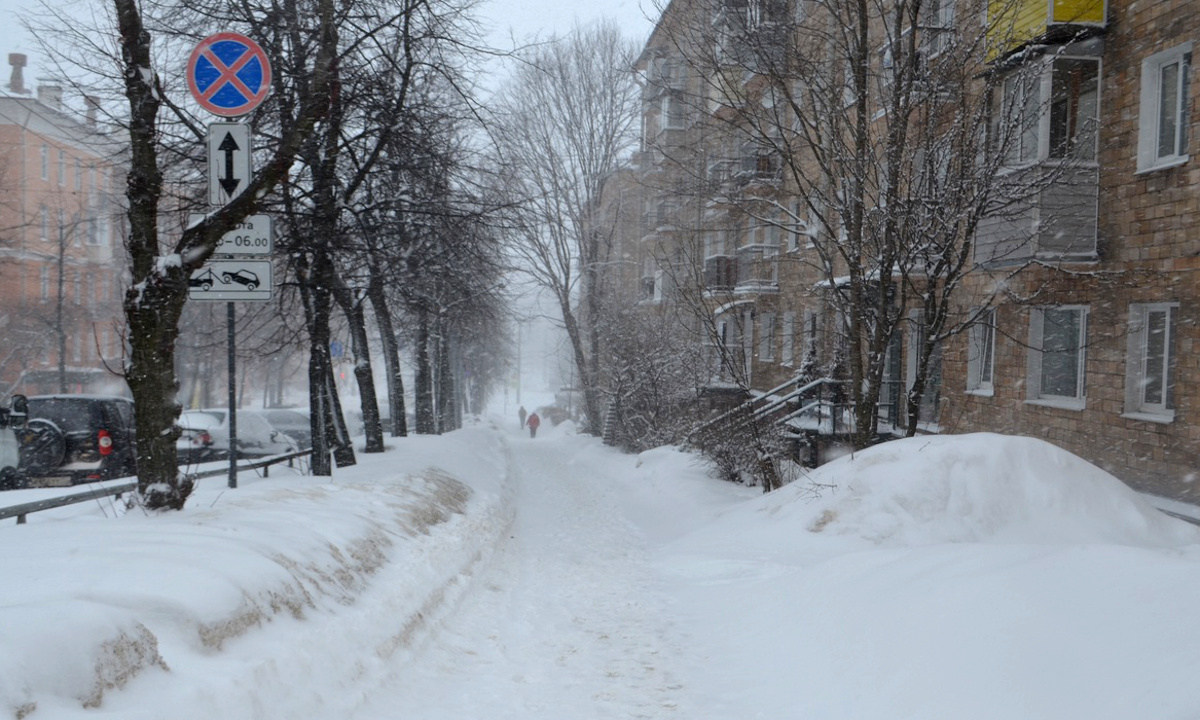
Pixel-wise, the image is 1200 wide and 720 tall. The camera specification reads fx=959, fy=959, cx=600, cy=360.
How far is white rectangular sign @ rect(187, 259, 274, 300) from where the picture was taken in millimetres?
8641

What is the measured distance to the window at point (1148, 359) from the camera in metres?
13.2

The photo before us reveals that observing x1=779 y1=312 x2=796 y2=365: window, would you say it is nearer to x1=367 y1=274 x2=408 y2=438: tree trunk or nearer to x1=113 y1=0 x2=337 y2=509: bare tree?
x1=367 y1=274 x2=408 y2=438: tree trunk

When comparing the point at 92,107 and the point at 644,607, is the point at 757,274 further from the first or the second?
the point at 644,607

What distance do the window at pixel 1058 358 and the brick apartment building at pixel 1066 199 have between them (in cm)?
3

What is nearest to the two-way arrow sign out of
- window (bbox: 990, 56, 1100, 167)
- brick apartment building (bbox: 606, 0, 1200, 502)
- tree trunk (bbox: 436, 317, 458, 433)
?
brick apartment building (bbox: 606, 0, 1200, 502)

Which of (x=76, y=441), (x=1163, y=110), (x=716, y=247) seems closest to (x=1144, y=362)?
(x=1163, y=110)

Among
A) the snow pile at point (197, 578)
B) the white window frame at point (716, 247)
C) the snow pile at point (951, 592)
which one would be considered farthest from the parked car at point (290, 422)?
the snow pile at point (951, 592)

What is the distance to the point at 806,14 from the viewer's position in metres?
12.4

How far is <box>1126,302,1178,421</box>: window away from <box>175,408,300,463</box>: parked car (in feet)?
53.0

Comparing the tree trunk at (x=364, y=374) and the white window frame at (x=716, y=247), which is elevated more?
the white window frame at (x=716, y=247)

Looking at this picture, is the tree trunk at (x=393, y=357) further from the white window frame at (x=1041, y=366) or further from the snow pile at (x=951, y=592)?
the white window frame at (x=1041, y=366)

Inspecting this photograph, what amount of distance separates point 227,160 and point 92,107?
6.83 metres

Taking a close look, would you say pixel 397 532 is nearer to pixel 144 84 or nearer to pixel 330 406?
pixel 144 84

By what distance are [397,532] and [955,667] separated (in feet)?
17.8
